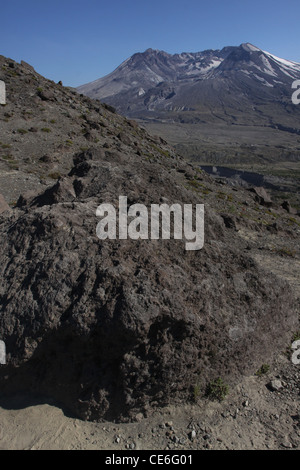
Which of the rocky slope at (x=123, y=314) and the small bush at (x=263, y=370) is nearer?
the rocky slope at (x=123, y=314)

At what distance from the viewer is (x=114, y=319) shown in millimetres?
4504

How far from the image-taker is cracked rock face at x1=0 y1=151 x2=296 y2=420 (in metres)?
4.66

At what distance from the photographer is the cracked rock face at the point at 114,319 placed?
466 cm

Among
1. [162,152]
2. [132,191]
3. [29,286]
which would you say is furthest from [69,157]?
[29,286]

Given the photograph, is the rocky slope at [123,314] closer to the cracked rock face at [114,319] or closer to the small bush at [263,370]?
the cracked rock face at [114,319]

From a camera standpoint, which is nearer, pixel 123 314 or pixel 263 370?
pixel 123 314

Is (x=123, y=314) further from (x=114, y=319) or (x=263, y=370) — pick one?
(x=263, y=370)

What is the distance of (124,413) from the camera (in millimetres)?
4758

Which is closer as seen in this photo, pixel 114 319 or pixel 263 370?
pixel 114 319

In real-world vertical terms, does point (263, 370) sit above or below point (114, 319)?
below

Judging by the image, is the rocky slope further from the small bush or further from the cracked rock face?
the small bush

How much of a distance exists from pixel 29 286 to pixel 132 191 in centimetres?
276

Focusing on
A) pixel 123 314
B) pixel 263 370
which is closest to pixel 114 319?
pixel 123 314

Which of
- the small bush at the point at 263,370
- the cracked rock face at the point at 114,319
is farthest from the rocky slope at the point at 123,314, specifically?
the small bush at the point at 263,370
